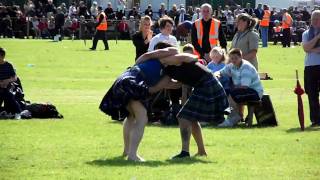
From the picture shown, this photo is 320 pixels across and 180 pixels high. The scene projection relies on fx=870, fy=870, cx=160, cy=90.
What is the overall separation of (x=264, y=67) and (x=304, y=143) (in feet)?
54.8

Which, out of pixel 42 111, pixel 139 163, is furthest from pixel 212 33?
pixel 139 163

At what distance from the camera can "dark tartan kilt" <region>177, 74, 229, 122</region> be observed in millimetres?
10961

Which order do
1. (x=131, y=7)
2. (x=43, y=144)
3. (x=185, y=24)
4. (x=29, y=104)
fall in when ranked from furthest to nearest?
(x=131, y=7) < (x=185, y=24) < (x=29, y=104) < (x=43, y=144)

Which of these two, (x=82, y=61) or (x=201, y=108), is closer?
(x=201, y=108)

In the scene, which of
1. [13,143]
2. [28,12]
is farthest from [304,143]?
[28,12]

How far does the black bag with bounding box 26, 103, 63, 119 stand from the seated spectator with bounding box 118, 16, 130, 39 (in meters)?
33.3

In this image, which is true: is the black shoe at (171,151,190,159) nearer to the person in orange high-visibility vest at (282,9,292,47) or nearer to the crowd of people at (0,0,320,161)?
the crowd of people at (0,0,320,161)

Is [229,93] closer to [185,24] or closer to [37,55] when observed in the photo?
[185,24]

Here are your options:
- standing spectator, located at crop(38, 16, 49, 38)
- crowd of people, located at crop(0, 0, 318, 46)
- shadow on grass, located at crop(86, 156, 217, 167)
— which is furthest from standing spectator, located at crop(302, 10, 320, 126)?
standing spectator, located at crop(38, 16, 49, 38)

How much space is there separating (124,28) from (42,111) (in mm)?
34448

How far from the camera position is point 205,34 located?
55.6 ft

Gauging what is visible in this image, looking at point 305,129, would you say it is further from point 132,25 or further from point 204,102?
point 132,25

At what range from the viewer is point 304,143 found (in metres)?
12.3

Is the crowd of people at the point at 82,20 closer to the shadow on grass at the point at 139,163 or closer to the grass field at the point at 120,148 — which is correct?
the grass field at the point at 120,148
